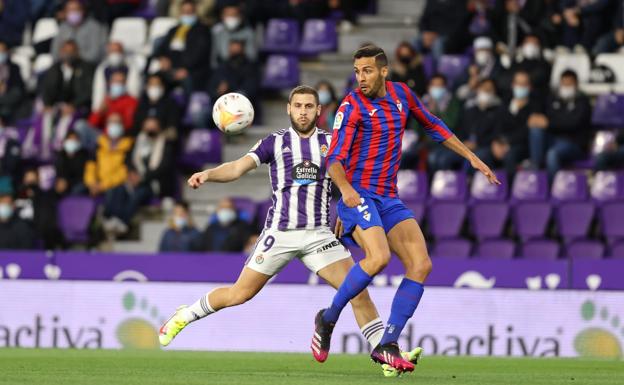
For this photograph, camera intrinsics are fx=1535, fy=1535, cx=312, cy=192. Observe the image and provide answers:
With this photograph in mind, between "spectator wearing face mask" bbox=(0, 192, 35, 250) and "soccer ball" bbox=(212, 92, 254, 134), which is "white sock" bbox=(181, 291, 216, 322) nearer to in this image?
"soccer ball" bbox=(212, 92, 254, 134)

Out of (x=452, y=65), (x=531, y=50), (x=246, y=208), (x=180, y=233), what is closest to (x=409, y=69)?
(x=452, y=65)

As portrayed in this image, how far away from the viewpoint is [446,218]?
17859mm

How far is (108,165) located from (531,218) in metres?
5.75

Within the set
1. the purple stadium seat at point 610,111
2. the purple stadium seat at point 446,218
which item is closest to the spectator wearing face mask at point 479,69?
the purple stadium seat at point 610,111

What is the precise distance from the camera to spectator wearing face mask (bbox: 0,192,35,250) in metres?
19.0

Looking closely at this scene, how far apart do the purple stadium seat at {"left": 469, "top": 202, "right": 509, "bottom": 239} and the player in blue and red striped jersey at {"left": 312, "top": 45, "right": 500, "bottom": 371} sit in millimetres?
7502

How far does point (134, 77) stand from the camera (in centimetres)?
2134

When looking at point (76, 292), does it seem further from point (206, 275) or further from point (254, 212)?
point (254, 212)

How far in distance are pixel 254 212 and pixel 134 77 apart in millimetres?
3627

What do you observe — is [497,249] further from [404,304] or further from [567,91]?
[404,304]

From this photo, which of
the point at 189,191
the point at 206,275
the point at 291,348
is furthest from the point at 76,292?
the point at 189,191

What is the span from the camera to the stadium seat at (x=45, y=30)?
23172 mm

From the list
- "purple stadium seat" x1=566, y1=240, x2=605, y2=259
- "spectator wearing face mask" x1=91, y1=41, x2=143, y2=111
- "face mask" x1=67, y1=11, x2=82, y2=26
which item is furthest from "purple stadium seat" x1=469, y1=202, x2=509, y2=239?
"face mask" x1=67, y1=11, x2=82, y2=26

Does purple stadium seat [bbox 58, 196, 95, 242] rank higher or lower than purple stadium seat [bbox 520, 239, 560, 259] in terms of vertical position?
lower
